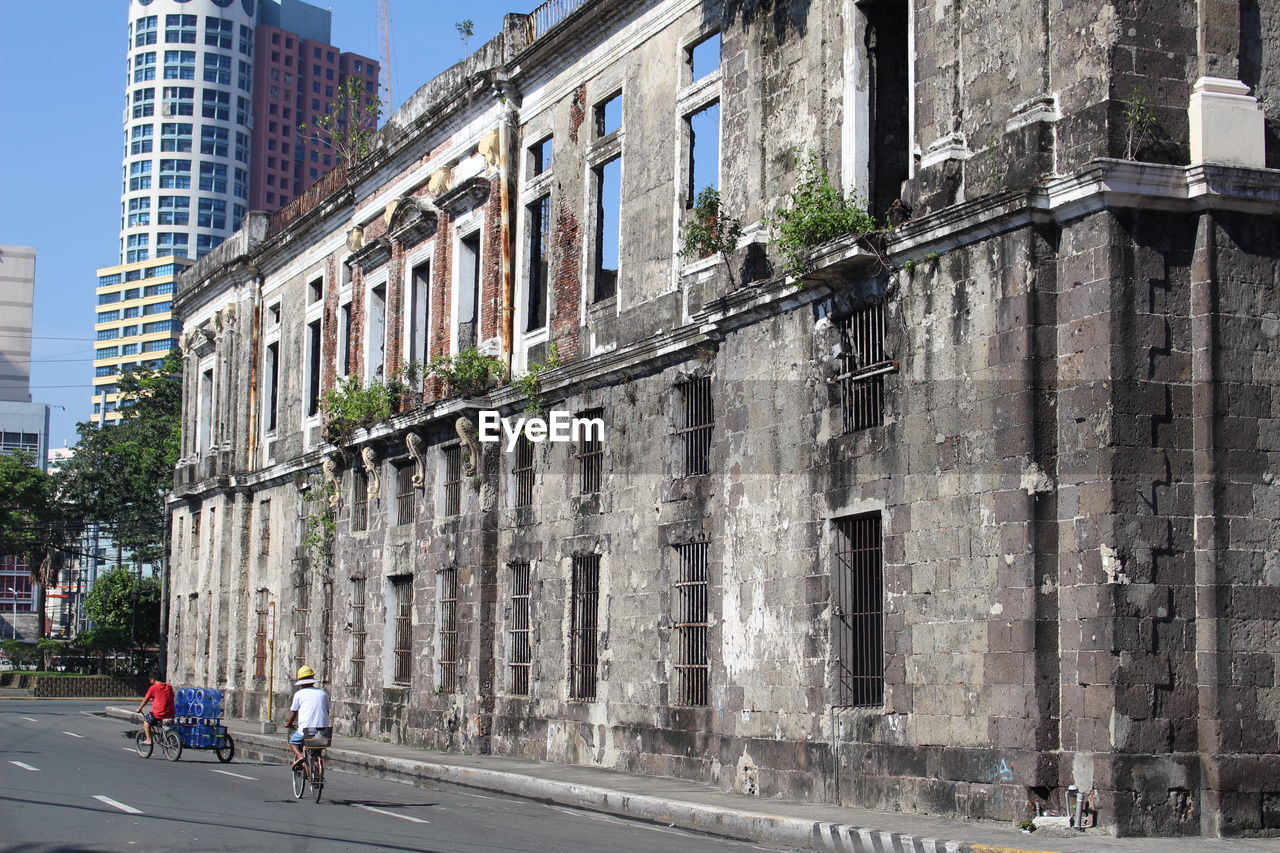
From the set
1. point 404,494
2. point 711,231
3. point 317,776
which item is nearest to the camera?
point 317,776

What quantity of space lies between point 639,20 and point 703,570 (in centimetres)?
787

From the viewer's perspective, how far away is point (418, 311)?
101 feet

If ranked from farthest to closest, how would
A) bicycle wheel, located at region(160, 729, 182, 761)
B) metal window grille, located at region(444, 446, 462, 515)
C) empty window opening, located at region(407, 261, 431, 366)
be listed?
empty window opening, located at region(407, 261, 431, 366) → metal window grille, located at region(444, 446, 462, 515) → bicycle wheel, located at region(160, 729, 182, 761)

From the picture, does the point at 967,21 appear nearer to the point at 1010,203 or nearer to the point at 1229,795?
the point at 1010,203

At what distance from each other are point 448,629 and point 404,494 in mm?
3767

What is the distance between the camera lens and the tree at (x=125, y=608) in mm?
68312

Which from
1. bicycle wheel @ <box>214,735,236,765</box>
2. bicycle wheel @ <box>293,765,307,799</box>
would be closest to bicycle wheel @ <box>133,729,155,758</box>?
bicycle wheel @ <box>214,735,236,765</box>

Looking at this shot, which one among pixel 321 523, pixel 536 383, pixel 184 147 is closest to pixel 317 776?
pixel 536 383

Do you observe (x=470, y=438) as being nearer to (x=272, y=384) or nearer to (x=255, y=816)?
(x=255, y=816)

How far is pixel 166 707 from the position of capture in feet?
82.9

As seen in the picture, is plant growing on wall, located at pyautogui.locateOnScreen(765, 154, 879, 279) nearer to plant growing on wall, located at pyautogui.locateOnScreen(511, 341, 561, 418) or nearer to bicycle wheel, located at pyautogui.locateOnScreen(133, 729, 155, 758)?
plant growing on wall, located at pyautogui.locateOnScreen(511, 341, 561, 418)

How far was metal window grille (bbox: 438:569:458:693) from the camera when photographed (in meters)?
27.6

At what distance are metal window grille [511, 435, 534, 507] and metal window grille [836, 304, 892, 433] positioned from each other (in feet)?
30.2

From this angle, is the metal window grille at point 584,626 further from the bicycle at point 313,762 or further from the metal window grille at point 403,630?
the metal window grille at point 403,630
